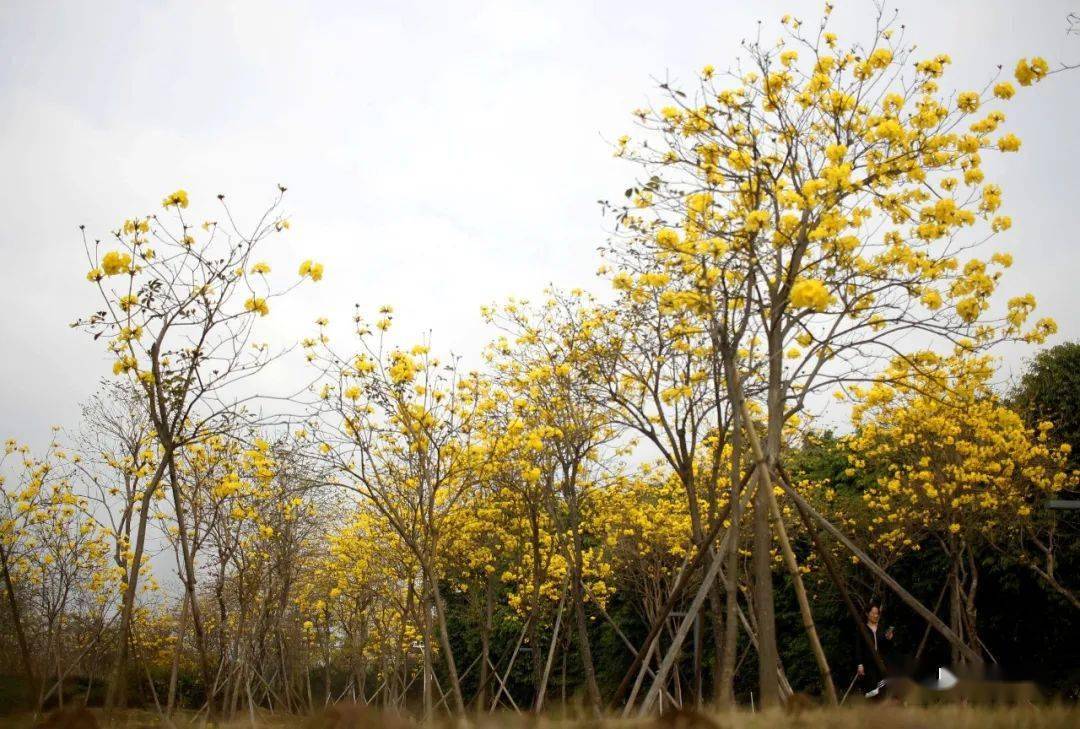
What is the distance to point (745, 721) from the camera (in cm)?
355

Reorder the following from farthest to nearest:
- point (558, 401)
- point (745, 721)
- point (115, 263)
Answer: point (558, 401), point (115, 263), point (745, 721)

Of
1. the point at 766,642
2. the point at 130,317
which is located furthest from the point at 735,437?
the point at 130,317

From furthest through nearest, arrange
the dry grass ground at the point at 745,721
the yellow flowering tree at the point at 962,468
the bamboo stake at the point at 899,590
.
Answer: the yellow flowering tree at the point at 962,468 → the bamboo stake at the point at 899,590 → the dry grass ground at the point at 745,721

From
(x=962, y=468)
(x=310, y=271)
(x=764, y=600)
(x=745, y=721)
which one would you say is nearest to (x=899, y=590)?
(x=764, y=600)

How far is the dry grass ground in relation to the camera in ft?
9.96

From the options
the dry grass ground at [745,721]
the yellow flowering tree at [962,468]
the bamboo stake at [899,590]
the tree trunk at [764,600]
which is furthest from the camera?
the yellow flowering tree at [962,468]

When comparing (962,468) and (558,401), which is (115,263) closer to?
(558,401)

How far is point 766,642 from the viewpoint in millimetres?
6523

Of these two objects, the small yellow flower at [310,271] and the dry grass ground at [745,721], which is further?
the small yellow flower at [310,271]

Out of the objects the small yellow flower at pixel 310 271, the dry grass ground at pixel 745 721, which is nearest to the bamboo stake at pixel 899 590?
the dry grass ground at pixel 745 721

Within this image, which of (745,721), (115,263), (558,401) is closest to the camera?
(745,721)

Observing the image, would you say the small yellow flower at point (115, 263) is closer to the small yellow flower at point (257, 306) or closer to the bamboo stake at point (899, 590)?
the small yellow flower at point (257, 306)

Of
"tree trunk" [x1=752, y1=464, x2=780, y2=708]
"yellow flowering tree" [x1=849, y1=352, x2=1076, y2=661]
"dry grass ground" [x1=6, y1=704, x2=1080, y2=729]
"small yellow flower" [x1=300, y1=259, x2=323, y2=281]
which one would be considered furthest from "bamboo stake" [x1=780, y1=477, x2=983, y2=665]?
Result: "yellow flowering tree" [x1=849, y1=352, x2=1076, y2=661]

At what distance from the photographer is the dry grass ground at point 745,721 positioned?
304cm
